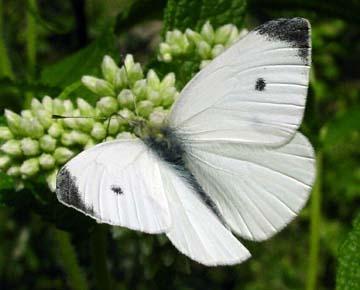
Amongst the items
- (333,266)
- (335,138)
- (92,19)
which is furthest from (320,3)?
(92,19)

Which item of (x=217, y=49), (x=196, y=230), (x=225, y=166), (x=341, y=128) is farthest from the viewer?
(x=341, y=128)

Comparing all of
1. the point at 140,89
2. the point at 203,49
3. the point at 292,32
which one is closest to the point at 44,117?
the point at 140,89

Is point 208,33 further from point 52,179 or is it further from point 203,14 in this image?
point 52,179

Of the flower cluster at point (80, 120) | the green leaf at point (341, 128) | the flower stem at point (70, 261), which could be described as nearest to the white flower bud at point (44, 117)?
the flower cluster at point (80, 120)

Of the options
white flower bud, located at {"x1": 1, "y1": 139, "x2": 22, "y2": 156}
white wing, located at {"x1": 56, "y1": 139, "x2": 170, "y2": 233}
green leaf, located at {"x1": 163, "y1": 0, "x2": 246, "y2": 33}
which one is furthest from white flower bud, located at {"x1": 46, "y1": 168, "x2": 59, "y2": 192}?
green leaf, located at {"x1": 163, "y1": 0, "x2": 246, "y2": 33}

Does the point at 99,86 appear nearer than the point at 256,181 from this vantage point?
No

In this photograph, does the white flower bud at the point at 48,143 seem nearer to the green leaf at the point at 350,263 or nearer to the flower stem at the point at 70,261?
the flower stem at the point at 70,261
